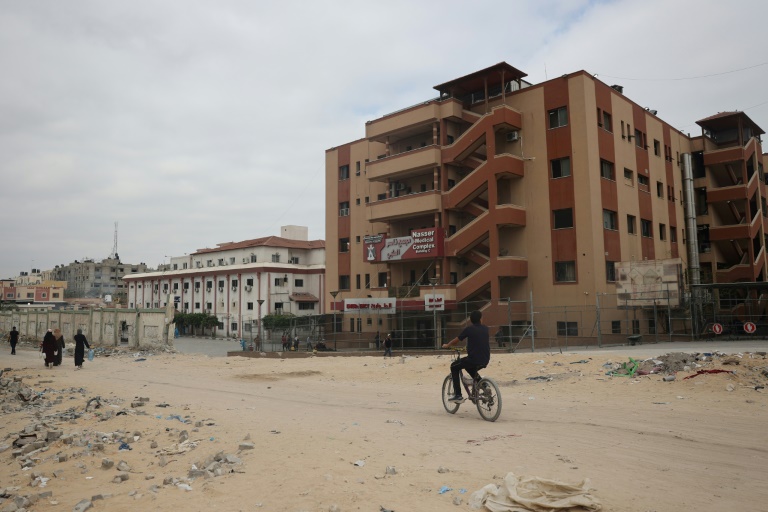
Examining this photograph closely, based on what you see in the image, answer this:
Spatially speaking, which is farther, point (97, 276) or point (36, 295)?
point (97, 276)

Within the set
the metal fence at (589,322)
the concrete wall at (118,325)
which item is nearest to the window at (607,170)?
the metal fence at (589,322)

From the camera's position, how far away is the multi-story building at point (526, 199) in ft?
114

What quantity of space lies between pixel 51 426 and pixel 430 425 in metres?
7.18

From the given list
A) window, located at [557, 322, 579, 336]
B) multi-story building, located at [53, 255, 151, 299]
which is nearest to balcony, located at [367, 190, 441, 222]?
window, located at [557, 322, 579, 336]

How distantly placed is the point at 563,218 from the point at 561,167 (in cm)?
341

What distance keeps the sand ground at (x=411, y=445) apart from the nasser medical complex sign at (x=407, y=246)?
22681mm

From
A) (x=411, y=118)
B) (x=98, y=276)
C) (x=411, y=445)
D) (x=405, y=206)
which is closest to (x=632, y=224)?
(x=405, y=206)

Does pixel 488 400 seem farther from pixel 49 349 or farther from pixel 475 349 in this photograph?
pixel 49 349

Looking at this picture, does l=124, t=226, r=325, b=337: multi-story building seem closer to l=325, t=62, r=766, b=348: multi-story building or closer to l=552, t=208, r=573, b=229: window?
l=325, t=62, r=766, b=348: multi-story building

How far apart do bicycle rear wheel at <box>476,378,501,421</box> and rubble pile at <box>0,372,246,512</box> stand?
438 centimetres

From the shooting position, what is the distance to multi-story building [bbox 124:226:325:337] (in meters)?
70.5

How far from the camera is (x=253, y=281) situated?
71.2 metres

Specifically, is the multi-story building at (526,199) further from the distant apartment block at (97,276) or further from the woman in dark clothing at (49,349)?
the distant apartment block at (97,276)

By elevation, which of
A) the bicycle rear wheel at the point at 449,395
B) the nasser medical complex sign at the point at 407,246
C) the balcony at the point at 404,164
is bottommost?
the bicycle rear wheel at the point at 449,395
